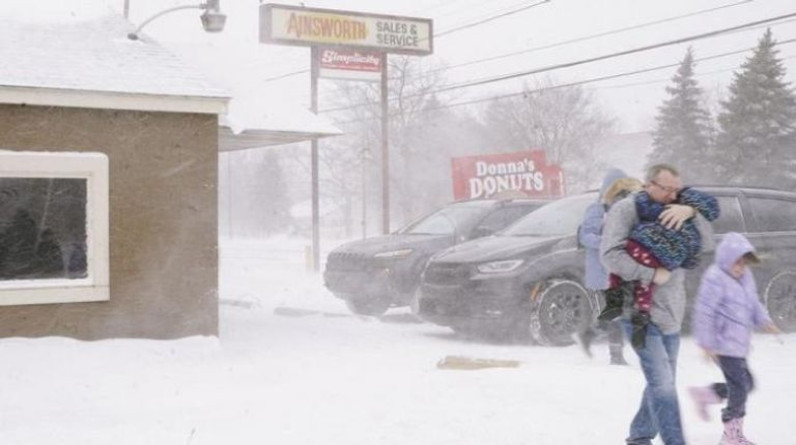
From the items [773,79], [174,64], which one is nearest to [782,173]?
[773,79]

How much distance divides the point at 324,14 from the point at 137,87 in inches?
555

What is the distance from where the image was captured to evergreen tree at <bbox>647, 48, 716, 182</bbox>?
136ft

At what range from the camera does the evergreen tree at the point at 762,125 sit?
36.9m

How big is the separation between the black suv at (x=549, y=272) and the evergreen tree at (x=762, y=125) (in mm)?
28686

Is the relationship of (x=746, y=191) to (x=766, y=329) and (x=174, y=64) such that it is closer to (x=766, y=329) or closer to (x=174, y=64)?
(x=766, y=329)

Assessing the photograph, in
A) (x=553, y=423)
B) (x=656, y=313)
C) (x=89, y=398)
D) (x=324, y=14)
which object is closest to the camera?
(x=656, y=313)

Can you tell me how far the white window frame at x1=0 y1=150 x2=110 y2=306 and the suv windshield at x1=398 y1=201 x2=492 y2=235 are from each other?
5107 millimetres

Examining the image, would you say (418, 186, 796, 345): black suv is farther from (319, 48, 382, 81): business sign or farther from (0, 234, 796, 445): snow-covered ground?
(319, 48, 382, 81): business sign

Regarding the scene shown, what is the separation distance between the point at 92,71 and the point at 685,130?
37656 mm

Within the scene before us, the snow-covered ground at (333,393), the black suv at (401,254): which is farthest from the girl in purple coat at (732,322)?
the black suv at (401,254)

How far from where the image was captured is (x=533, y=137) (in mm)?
58094

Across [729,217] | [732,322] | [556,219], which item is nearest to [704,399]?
[732,322]

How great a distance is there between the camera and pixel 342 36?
2202 centimetres

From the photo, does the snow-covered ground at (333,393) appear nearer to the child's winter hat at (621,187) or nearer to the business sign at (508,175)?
the child's winter hat at (621,187)
